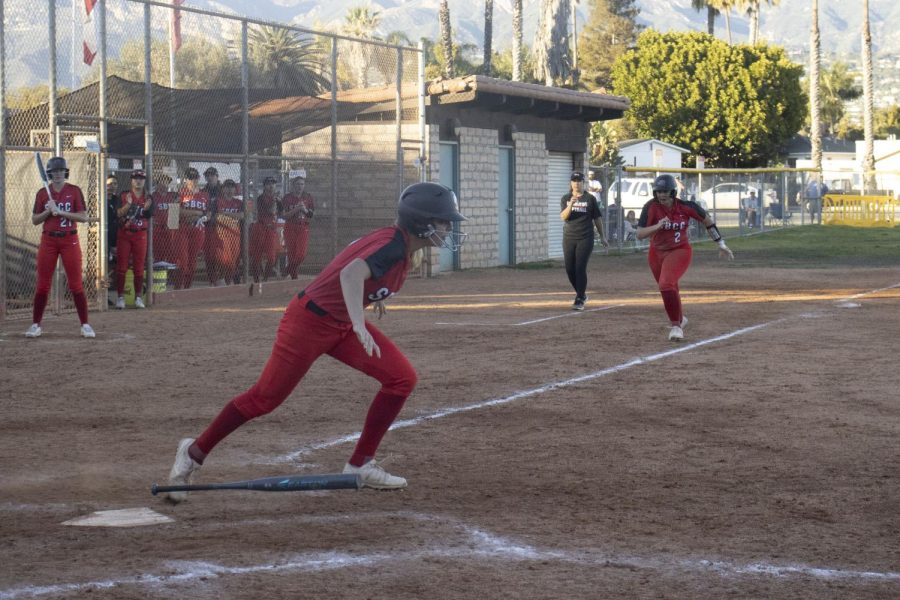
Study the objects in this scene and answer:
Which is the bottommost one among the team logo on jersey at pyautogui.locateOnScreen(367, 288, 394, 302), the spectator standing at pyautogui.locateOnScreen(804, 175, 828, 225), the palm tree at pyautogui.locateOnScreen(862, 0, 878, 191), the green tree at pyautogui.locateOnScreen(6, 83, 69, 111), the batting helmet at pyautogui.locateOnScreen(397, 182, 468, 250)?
the team logo on jersey at pyautogui.locateOnScreen(367, 288, 394, 302)

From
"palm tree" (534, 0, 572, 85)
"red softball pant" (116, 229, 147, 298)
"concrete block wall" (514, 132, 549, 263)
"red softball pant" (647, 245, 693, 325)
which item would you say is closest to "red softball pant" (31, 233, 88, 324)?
"red softball pant" (116, 229, 147, 298)

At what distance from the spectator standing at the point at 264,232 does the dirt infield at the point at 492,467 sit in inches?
228

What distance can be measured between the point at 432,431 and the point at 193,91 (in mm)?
12188

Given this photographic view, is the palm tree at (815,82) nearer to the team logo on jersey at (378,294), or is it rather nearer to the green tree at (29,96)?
the green tree at (29,96)

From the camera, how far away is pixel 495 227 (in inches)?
1129

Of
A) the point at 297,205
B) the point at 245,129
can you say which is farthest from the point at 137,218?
the point at 297,205

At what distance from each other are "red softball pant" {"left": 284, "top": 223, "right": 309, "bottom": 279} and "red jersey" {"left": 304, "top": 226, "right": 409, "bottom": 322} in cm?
1540

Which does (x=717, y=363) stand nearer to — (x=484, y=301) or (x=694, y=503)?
(x=694, y=503)

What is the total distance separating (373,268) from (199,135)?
1391cm

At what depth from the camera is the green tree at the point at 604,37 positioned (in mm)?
99250

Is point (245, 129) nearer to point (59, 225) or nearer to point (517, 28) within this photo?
point (59, 225)

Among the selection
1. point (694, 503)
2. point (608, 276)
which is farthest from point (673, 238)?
point (608, 276)

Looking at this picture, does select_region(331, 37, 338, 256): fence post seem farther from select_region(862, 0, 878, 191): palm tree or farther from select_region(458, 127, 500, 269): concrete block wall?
select_region(862, 0, 878, 191): palm tree

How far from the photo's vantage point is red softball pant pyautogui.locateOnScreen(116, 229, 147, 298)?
59.3 feet
